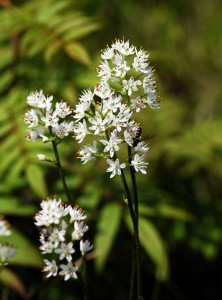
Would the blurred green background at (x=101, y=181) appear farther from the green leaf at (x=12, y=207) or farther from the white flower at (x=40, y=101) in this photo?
the white flower at (x=40, y=101)

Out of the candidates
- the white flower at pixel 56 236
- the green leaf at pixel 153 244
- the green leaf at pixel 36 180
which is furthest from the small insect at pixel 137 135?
the green leaf at pixel 153 244

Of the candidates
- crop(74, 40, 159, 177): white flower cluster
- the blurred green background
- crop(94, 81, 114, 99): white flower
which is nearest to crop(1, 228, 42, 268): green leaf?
the blurred green background

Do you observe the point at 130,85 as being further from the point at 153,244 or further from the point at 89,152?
the point at 153,244

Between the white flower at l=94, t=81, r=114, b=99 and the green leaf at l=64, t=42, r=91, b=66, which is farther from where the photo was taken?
the green leaf at l=64, t=42, r=91, b=66

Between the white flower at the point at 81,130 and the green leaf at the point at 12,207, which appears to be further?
the green leaf at the point at 12,207

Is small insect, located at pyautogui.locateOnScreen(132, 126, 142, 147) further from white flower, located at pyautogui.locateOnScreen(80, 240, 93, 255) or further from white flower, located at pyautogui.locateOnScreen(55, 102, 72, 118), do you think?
white flower, located at pyautogui.locateOnScreen(80, 240, 93, 255)

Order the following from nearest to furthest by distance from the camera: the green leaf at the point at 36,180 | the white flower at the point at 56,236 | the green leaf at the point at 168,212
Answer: the white flower at the point at 56,236
the green leaf at the point at 36,180
the green leaf at the point at 168,212

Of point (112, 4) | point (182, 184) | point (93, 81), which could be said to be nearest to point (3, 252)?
point (93, 81)
